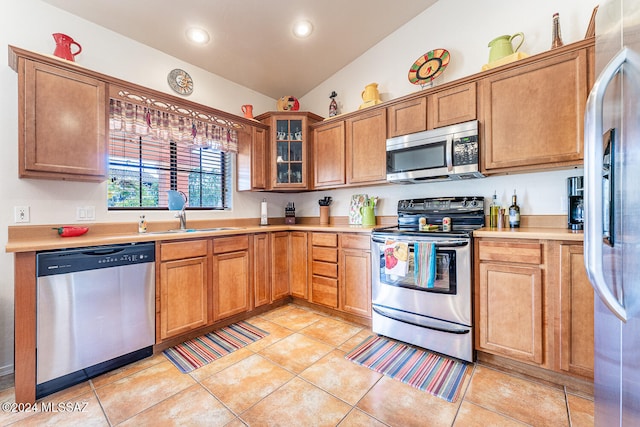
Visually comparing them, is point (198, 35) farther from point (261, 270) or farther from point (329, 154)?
point (261, 270)

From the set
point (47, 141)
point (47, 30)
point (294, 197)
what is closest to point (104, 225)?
point (47, 141)

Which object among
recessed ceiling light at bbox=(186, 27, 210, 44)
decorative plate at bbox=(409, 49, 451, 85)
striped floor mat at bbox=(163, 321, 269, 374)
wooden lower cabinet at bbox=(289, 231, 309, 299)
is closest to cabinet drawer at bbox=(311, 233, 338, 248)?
wooden lower cabinet at bbox=(289, 231, 309, 299)

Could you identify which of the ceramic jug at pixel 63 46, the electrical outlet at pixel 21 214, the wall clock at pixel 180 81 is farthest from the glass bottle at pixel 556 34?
the electrical outlet at pixel 21 214

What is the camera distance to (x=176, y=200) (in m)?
2.74

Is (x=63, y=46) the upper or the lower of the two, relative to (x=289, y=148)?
upper

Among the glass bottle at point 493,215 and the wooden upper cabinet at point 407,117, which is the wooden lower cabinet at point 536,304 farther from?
the wooden upper cabinet at point 407,117

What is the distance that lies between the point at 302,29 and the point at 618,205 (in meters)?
2.94

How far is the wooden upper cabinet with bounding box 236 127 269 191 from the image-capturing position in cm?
326

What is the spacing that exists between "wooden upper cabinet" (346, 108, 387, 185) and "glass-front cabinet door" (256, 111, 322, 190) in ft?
1.93

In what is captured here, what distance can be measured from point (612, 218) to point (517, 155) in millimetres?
1584

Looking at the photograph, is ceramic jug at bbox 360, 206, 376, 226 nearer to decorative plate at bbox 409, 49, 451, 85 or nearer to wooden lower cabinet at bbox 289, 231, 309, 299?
wooden lower cabinet at bbox 289, 231, 309, 299

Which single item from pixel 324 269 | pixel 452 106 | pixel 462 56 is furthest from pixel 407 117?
pixel 324 269

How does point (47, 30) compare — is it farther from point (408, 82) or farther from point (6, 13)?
point (408, 82)

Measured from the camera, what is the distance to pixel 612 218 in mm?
740
